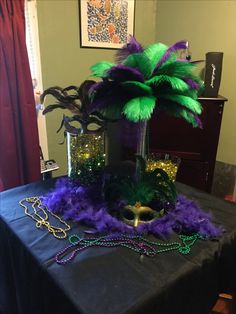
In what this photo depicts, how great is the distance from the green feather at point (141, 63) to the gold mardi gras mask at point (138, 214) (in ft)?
1.52

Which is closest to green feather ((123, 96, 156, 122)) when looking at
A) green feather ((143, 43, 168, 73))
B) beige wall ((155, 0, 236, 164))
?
green feather ((143, 43, 168, 73))

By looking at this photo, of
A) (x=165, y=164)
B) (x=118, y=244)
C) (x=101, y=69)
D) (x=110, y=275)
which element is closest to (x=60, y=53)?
(x=101, y=69)

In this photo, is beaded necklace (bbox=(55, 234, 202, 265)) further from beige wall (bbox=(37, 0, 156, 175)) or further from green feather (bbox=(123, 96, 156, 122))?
beige wall (bbox=(37, 0, 156, 175))

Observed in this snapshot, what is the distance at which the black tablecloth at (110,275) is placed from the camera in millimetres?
667

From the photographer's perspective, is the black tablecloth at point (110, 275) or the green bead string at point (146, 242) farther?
the green bead string at point (146, 242)

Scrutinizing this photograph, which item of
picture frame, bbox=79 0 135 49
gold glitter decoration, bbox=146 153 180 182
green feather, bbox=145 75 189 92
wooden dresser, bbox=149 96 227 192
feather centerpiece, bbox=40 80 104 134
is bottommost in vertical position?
wooden dresser, bbox=149 96 227 192

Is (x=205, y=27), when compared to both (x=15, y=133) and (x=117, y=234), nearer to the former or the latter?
(x=15, y=133)

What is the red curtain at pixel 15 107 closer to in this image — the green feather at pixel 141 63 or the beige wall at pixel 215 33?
the green feather at pixel 141 63

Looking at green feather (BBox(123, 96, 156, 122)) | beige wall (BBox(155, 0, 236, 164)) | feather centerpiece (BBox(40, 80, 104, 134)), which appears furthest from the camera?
beige wall (BBox(155, 0, 236, 164))

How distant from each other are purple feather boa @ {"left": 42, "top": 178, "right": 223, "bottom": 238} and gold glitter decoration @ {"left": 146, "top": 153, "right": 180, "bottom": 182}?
12 cm

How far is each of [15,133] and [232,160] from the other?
177 cm

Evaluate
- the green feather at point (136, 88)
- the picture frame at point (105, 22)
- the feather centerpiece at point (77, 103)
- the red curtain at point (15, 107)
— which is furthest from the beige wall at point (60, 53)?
the green feather at point (136, 88)

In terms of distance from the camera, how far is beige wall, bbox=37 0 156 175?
1960 mm

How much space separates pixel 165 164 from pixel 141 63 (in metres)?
0.43
